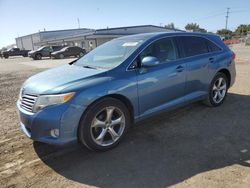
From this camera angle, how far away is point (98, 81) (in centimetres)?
339

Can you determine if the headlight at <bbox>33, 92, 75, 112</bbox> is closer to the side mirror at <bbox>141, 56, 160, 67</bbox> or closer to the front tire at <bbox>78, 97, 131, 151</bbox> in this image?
the front tire at <bbox>78, 97, 131, 151</bbox>

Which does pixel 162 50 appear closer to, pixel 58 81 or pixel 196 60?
pixel 196 60

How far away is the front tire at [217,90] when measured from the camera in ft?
17.3

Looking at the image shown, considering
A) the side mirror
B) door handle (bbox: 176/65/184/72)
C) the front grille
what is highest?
the side mirror

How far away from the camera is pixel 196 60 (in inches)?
186

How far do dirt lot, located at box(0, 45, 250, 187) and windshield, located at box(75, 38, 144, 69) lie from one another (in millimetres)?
1302

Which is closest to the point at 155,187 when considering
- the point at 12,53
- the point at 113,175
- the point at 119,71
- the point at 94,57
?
the point at 113,175

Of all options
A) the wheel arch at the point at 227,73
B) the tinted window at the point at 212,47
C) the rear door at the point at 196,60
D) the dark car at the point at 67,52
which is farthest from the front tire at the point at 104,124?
the dark car at the point at 67,52

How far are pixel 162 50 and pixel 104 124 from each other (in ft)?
5.76

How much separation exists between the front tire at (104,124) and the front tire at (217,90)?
7.71 ft

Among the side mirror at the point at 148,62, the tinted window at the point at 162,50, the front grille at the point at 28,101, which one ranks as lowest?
the front grille at the point at 28,101

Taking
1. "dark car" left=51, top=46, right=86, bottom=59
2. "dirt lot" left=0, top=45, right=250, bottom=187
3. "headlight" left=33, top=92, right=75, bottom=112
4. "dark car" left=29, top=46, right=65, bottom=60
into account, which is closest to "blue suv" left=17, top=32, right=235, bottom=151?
"headlight" left=33, top=92, right=75, bottom=112

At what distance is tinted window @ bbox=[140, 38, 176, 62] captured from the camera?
412cm

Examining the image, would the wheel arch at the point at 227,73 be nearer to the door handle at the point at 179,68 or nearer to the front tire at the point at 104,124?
the door handle at the point at 179,68
